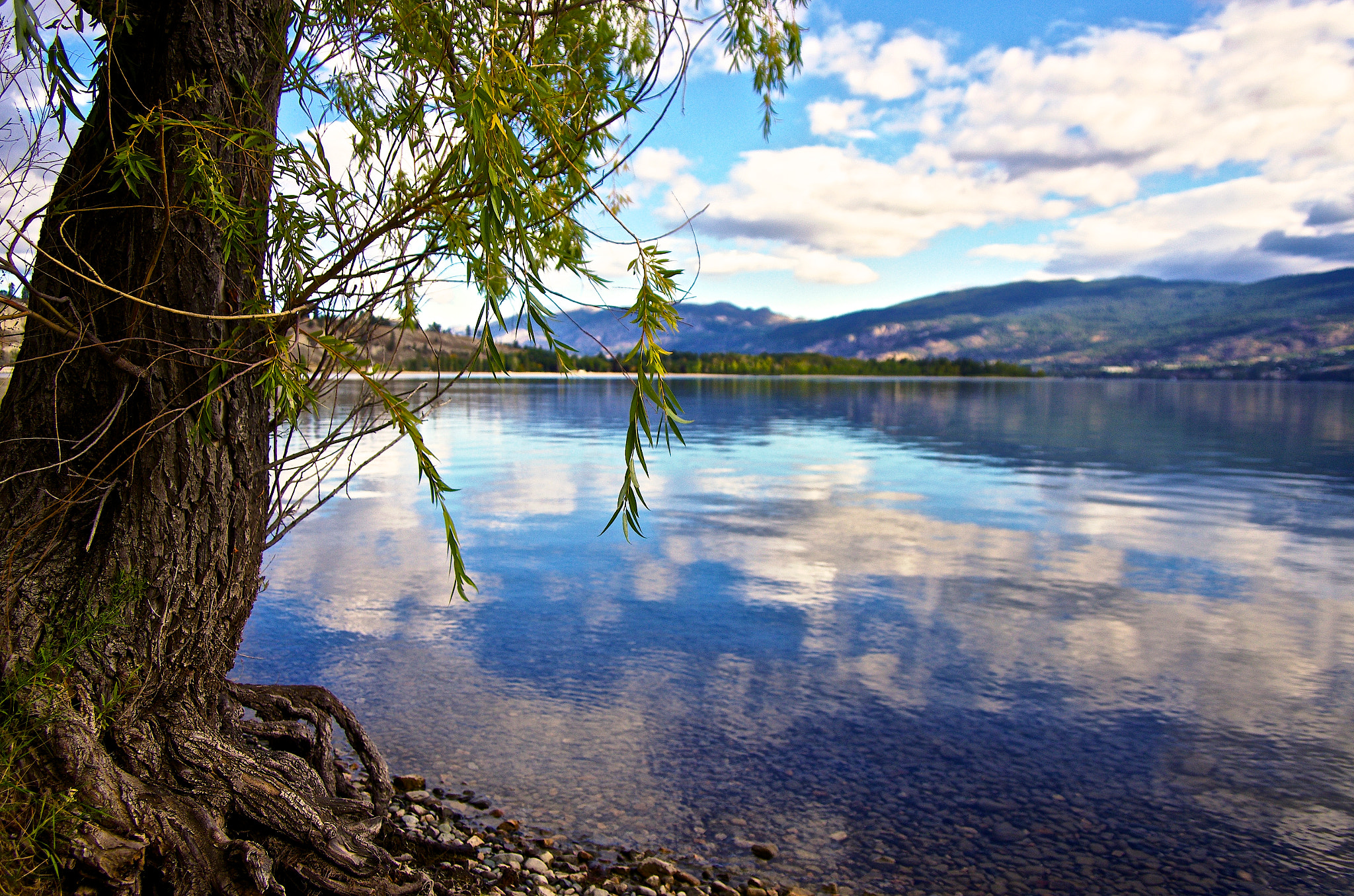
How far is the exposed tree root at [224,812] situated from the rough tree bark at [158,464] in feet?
0.04

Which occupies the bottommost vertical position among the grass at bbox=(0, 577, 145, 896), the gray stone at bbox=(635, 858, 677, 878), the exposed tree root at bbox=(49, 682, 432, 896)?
the gray stone at bbox=(635, 858, 677, 878)

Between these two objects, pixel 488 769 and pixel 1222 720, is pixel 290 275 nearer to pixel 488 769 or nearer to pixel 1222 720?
pixel 488 769

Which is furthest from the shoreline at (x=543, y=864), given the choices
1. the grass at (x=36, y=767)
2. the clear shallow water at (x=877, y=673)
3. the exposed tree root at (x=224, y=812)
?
the grass at (x=36, y=767)

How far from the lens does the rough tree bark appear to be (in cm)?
355

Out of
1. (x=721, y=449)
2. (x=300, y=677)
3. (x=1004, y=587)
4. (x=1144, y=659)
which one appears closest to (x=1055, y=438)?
(x=721, y=449)

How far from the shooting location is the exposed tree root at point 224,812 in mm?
3299

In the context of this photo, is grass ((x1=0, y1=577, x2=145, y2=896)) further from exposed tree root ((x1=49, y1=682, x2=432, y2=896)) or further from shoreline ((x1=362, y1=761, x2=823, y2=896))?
shoreline ((x1=362, y1=761, x2=823, y2=896))

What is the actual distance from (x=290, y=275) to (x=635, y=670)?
16.0 feet

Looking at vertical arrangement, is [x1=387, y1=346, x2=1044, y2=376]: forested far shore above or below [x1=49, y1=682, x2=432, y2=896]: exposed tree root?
above

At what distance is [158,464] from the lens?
371 centimetres

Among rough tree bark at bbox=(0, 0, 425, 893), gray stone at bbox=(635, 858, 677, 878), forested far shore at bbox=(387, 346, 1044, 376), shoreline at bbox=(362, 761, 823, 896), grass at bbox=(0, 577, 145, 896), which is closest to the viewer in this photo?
grass at bbox=(0, 577, 145, 896)

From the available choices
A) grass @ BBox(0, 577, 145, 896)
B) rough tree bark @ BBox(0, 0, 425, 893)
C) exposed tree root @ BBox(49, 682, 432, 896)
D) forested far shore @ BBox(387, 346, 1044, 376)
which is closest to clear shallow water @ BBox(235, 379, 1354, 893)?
exposed tree root @ BBox(49, 682, 432, 896)

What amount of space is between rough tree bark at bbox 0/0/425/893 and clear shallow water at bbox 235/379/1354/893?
2.12 m

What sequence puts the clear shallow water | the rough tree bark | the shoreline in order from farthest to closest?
the clear shallow water
the shoreline
the rough tree bark
